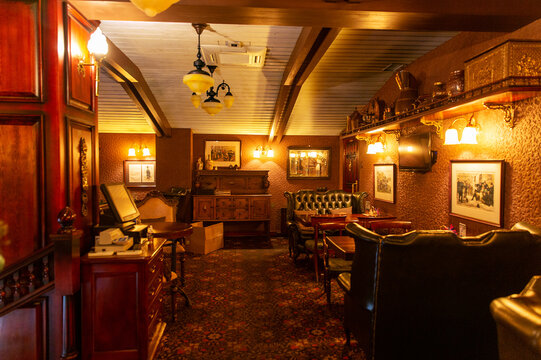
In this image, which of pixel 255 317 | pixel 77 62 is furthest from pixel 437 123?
pixel 77 62

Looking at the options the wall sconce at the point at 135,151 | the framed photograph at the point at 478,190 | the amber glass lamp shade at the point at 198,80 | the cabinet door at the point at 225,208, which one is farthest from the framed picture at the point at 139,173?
the framed photograph at the point at 478,190

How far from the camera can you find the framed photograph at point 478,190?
3.46 meters

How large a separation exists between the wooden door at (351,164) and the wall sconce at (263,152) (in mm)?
2004

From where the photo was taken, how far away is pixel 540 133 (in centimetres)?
297

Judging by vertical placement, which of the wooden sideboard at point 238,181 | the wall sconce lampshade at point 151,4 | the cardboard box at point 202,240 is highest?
the wall sconce lampshade at point 151,4

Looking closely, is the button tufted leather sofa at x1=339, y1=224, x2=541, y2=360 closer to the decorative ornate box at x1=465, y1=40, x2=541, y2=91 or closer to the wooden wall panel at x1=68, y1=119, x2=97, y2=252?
the decorative ornate box at x1=465, y1=40, x2=541, y2=91

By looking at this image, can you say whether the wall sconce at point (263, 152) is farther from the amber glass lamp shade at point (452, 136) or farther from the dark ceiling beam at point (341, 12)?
the dark ceiling beam at point (341, 12)

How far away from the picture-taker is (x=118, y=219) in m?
→ 2.97

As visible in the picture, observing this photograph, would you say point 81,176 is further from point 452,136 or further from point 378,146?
point 378,146

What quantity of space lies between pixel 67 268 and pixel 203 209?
5.48 m

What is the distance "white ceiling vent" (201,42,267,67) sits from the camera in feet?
16.3

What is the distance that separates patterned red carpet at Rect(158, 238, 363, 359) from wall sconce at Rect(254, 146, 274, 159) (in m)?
3.53

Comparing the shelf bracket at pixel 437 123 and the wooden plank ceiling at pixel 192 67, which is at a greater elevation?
the wooden plank ceiling at pixel 192 67

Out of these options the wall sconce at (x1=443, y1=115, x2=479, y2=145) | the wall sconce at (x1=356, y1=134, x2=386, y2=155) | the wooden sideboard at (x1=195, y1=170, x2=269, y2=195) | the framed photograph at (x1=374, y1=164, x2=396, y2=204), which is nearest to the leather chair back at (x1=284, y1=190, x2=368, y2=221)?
the framed photograph at (x1=374, y1=164, x2=396, y2=204)
